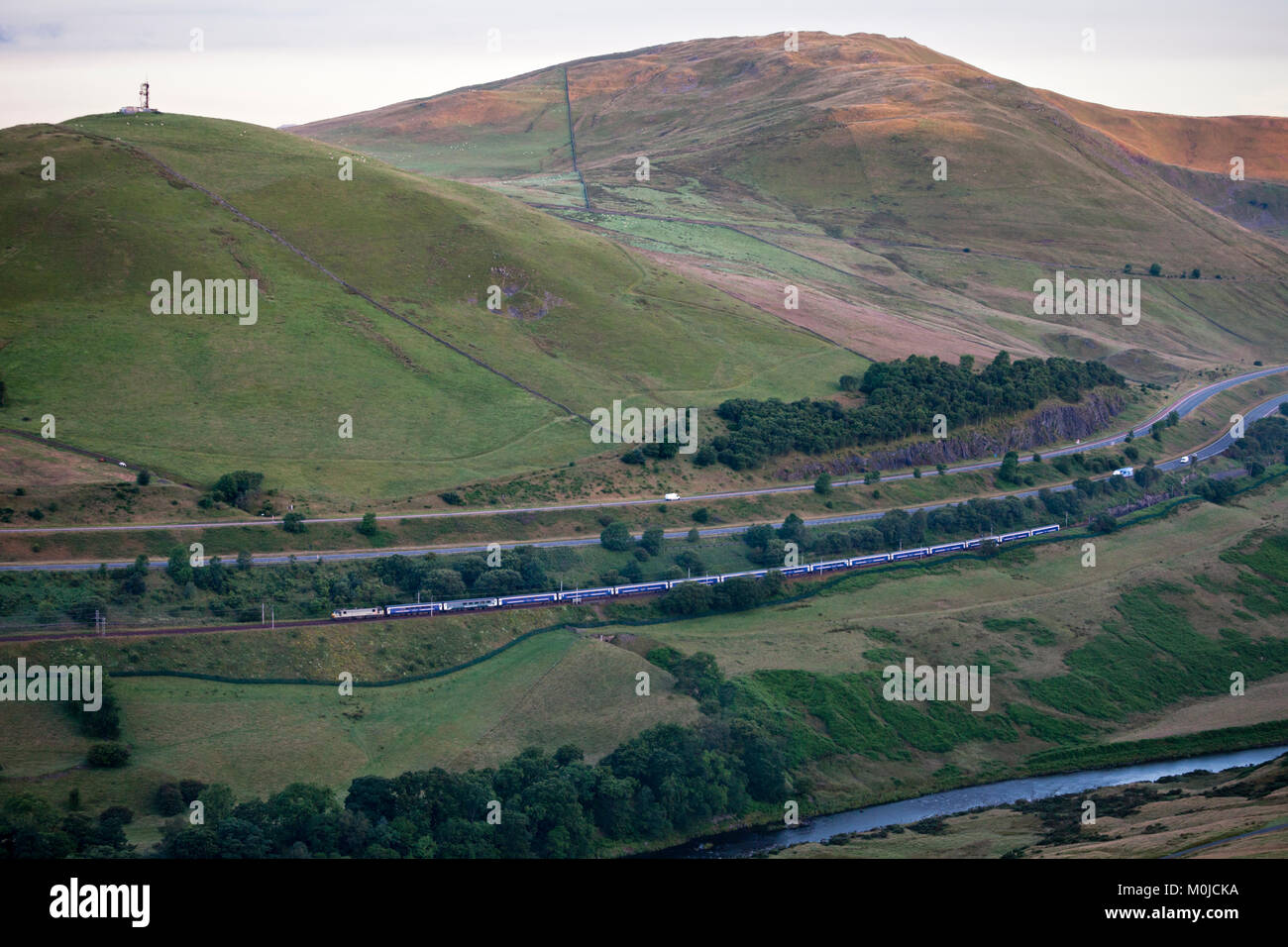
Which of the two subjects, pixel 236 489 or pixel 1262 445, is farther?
pixel 1262 445

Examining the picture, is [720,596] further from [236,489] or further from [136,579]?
[136,579]

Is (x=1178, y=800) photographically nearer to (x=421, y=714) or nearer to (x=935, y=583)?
(x=935, y=583)

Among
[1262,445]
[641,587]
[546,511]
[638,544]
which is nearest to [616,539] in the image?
[638,544]

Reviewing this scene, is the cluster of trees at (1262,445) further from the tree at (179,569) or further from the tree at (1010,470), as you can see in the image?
the tree at (179,569)

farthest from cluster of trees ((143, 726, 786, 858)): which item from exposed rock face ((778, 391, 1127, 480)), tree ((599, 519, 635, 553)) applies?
exposed rock face ((778, 391, 1127, 480))

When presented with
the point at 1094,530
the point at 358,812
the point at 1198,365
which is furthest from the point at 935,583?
the point at 1198,365

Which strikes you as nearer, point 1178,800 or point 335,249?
point 1178,800

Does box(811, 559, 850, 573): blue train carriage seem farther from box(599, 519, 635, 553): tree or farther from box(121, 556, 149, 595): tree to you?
box(121, 556, 149, 595): tree
